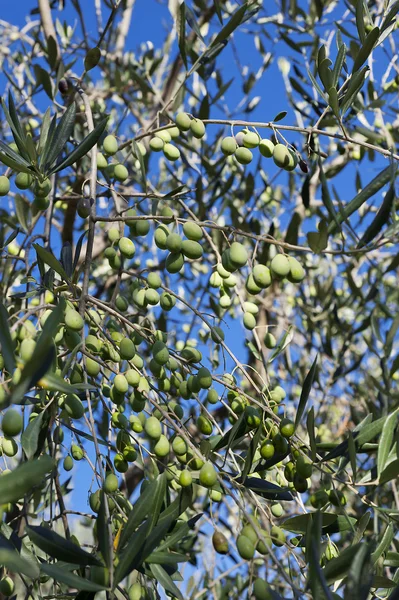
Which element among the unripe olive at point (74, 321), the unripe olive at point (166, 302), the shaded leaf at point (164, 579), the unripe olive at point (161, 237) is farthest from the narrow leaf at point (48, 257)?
the shaded leaf at point (164, 579)

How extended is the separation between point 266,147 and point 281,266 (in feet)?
0.84

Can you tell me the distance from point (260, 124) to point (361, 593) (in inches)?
31.1

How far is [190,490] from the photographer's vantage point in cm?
106

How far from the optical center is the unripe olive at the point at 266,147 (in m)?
1.29

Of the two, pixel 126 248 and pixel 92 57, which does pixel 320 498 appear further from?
pixel 92 57

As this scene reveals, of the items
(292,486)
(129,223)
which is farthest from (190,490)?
(129,223)

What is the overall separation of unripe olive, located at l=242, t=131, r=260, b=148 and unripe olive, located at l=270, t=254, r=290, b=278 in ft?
0.82

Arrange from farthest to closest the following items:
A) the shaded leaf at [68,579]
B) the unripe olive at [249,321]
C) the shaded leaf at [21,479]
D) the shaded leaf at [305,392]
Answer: the unripe olive at [249,321] < the shaded leaf at [305,392] < the shaded leaf at [68,579] < the shaded leaf at [21,479]

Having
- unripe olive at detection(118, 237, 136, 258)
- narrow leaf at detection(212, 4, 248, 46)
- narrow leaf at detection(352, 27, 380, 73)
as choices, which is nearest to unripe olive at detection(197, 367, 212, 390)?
unripe olive at detection(118, 237, 136, 258)

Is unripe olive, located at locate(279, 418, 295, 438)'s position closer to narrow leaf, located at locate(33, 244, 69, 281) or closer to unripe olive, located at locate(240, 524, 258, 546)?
unripe olive, located at locate(240, 524, 258, 546)

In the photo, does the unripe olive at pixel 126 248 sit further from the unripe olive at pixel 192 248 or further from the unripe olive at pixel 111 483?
the unripe olive at pixel 111 483

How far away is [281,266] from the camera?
1173 millimetres

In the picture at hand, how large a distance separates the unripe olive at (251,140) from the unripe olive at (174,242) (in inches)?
9.2

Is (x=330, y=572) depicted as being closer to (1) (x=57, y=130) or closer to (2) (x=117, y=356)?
(2) (x=117, y=356)
